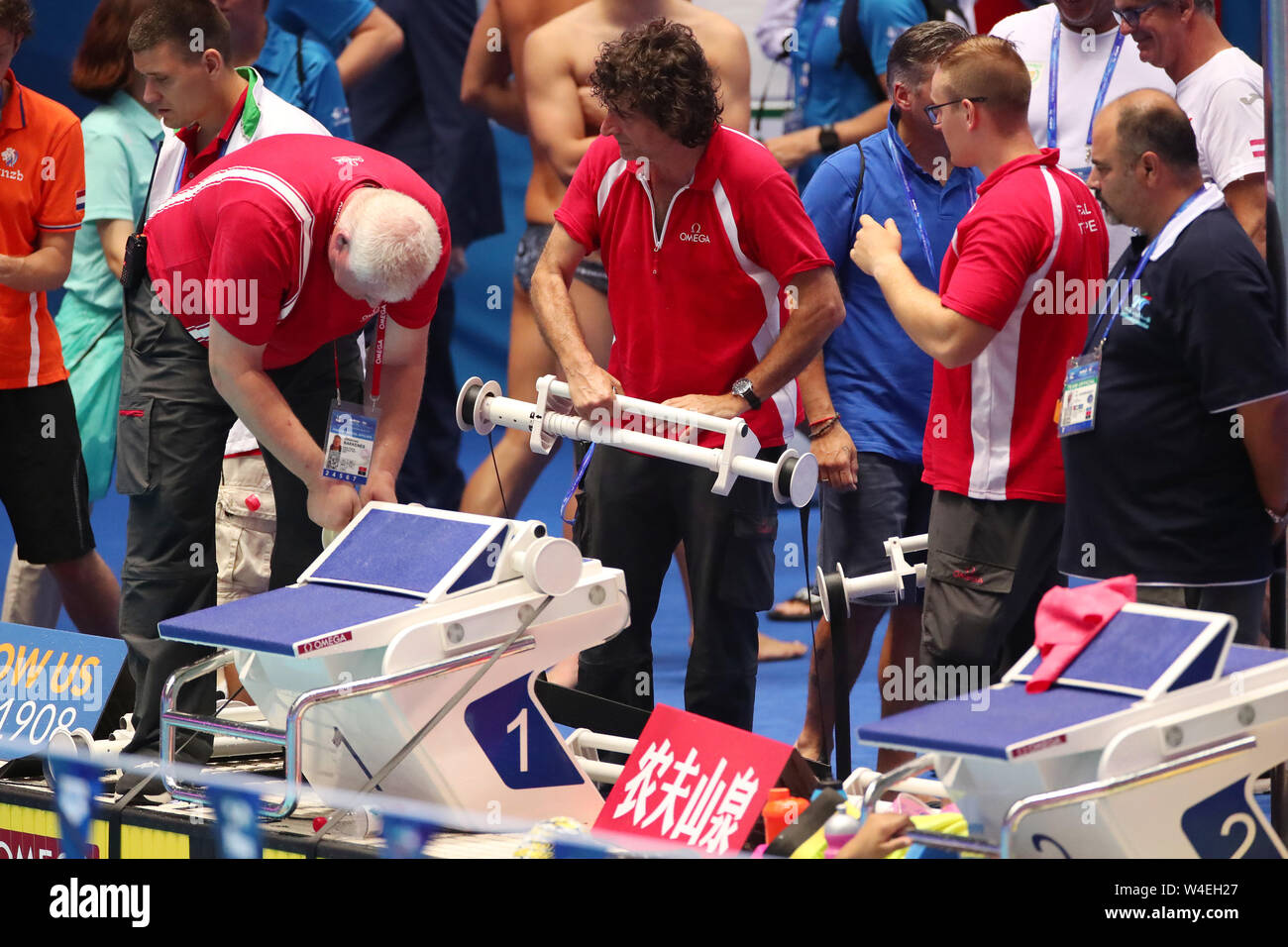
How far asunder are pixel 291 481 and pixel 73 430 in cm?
121

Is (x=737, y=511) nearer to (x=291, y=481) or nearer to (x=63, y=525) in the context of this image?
(x=291, y=481)

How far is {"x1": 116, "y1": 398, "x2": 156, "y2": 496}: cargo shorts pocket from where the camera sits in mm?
3537

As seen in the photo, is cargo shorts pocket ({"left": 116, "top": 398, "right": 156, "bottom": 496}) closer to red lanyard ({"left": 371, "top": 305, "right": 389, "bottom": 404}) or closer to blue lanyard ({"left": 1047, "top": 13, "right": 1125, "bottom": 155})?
red lanyard ({"left": 371, "top": 305, "right": 389, "bottom": 404})

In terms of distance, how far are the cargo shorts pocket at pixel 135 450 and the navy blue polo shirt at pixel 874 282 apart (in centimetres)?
167

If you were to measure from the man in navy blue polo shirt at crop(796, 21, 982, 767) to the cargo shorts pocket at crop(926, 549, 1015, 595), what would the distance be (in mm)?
570

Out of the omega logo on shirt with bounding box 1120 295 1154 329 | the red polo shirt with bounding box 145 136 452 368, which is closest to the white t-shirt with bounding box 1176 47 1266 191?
the omega logo on shirt with bounding box 1120 295 1154 329

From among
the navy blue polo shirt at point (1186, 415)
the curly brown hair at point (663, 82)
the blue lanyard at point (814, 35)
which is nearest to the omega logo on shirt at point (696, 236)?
the curly brown hair at point (663, 82)

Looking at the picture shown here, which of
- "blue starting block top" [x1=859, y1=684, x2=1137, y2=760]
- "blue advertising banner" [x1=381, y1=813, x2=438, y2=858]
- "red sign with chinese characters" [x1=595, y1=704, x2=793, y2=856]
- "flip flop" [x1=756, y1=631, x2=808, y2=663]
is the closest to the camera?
"blue starting block top" [x1=859, y1=684, x2=1137, y2=760]

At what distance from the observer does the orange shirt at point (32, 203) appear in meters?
4.46

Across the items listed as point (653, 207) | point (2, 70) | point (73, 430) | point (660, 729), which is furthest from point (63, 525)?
point (660, 729)

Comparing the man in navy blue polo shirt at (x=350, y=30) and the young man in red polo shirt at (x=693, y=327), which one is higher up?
the man in navy blue polo shirt at (x=350, y=30)

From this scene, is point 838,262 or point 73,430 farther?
point 73,430

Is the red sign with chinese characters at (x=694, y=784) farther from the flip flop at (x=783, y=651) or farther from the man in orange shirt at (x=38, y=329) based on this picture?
the flip flop at (x=783, y=651)

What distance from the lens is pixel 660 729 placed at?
290cm
